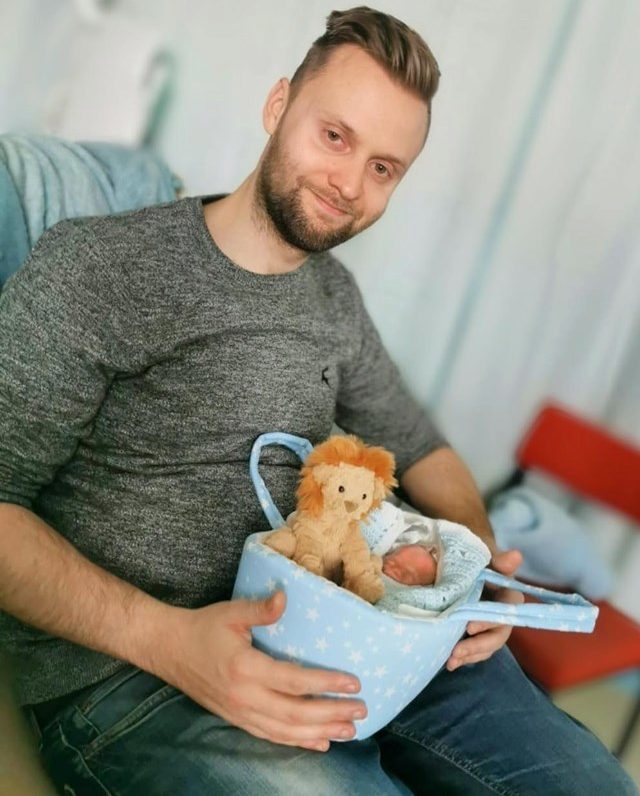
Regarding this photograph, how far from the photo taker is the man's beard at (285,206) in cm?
84

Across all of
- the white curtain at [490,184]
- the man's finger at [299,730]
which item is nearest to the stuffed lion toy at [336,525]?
the man's finger at [299,730]

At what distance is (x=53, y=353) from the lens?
2.34ft

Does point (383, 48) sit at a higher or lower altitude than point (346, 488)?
higher

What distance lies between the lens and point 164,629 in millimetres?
693

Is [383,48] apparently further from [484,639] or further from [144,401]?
[484,639]

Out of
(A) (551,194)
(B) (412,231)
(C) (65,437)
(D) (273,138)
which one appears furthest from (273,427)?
(A) (551,194)

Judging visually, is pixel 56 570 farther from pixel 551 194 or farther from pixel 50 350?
pixel 551 194

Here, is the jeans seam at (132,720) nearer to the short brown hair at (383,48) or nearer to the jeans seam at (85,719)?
the jeans seam at (85,719)

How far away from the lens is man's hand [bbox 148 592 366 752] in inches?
24.5

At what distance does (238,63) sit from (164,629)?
84cm

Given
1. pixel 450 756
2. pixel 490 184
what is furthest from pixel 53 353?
pixel 490 184

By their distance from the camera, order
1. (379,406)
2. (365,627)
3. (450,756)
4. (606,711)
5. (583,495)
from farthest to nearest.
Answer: (583,495)
(606,711)
(379,406)
(450,756)
(365,627)

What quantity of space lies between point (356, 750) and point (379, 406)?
494mm

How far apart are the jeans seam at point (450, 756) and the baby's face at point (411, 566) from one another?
9.0 inches
